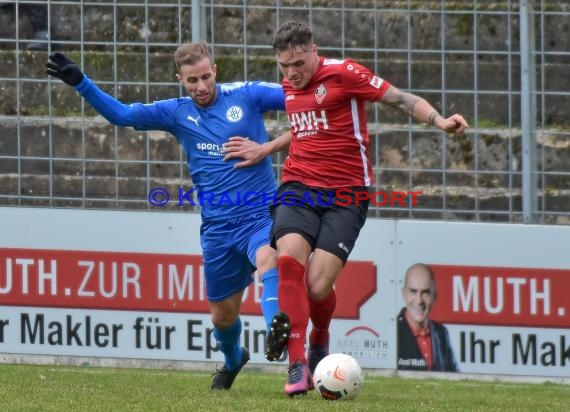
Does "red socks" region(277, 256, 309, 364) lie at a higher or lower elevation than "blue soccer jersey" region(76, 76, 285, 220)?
lower

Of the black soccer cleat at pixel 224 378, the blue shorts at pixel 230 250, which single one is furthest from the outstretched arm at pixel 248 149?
the black soccer cleat at pixel 224 378

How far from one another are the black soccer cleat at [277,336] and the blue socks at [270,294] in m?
0.43

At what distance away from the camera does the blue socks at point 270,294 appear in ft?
25.8

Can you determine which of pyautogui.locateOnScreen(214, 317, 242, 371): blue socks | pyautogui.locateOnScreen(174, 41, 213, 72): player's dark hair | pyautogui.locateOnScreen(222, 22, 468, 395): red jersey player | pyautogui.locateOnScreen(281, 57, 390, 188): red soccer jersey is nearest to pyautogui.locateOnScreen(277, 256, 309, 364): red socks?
pyautogui.locateOnScreen(222, 22, 468, 395): red jersey player

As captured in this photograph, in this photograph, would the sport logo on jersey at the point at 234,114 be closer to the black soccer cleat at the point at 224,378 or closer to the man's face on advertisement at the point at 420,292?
the black soccer cleat at the point at 224,378

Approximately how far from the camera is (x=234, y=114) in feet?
28.2

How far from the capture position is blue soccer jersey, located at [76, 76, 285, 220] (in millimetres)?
8500

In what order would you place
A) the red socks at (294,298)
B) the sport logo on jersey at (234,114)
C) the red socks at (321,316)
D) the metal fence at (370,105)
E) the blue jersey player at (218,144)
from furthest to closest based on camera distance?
the metal fence at (370,105) < the sport logo on jersey at (234,114) < the blue jersey player at (218,144) < the red socks at (321,316) < the red socks at (294,298)

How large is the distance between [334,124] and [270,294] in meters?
0.99

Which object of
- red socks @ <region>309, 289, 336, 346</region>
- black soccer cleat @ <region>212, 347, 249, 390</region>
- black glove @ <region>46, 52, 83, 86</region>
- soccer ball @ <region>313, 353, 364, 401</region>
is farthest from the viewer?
black soccer cleat @ <region>212, 347, 249, 390</region>

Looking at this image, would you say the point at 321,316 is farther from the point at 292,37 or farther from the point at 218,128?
the point at 292,37

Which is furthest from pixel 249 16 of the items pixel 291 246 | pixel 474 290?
pixel 291 246

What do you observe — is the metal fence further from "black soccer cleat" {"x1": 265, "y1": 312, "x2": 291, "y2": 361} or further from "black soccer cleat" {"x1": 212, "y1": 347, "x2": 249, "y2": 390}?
"black soccer cleat" {"x1": 265, "y1": 312, "x2": 291, "y2": 361}

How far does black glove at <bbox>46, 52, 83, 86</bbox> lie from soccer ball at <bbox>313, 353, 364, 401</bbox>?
7.36 ft
